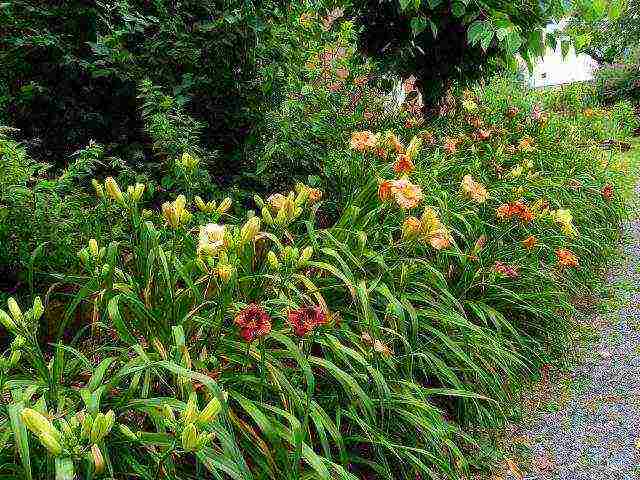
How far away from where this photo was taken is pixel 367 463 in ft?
6.74

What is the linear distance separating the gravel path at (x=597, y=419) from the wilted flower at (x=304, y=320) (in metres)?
1.24

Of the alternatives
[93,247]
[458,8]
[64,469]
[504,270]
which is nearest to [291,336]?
[93,247]

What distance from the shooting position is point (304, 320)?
5.45 ft

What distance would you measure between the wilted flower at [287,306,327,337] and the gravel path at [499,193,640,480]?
4.07ft

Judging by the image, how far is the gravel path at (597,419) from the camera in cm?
244

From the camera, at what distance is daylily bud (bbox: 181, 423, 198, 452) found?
1.28 metres

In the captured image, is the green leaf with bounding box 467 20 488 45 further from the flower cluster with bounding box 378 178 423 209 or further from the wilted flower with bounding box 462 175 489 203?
the flower cluster with bounding box 378 178 423 209

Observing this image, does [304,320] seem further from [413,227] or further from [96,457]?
[413,227]

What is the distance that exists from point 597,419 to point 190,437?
2091 millimetres

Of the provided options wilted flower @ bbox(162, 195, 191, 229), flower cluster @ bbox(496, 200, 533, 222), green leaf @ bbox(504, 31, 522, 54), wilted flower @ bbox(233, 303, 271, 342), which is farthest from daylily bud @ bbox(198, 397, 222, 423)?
green leaf @ bbox(504, 31, 522, 54)

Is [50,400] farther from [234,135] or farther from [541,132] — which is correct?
[541,132]

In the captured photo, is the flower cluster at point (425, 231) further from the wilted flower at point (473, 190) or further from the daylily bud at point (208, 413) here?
the daylily bud at point (208, 413)

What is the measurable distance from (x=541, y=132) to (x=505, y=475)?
3.81 meters

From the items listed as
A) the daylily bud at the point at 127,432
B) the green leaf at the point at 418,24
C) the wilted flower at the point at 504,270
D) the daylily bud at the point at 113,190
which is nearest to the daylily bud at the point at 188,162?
the daylily bud at the point at 113,190
